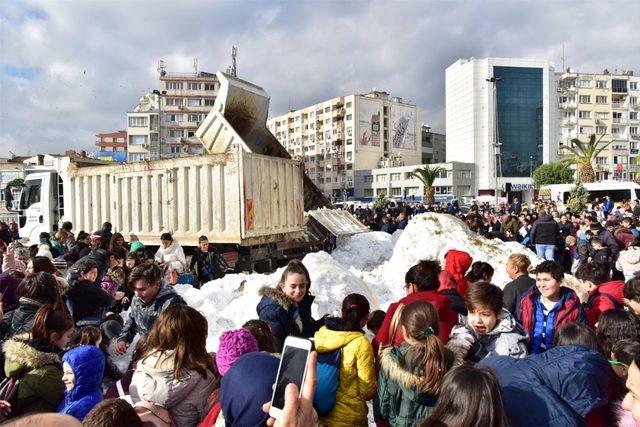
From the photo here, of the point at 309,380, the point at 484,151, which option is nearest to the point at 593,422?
the point at 309,380

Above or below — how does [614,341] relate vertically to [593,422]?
above

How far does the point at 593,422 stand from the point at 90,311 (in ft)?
15.3

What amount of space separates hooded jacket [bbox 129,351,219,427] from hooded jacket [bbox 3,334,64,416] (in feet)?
2.20

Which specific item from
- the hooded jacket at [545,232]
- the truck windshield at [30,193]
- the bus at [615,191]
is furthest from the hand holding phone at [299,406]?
the bus at [615,191]

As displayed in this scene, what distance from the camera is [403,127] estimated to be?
271ft

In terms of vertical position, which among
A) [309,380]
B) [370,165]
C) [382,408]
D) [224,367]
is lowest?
[382,408]

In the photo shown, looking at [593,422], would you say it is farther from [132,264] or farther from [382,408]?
[132,264]

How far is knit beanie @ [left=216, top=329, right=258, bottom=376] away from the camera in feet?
8.05

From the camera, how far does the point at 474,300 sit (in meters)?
3.08

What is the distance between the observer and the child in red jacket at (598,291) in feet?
12.6

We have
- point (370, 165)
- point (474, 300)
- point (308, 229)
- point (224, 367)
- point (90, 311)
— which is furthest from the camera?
point (370, 165)

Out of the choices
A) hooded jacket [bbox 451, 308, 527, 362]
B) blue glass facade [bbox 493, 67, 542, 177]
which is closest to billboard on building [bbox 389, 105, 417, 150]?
blue glass facade [bbox 493, 67, 542, 177]

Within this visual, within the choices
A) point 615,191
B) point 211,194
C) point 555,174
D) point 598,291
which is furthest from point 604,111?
point 598,291

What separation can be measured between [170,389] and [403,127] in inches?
3310
